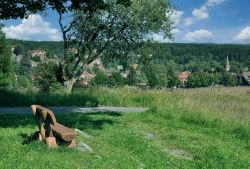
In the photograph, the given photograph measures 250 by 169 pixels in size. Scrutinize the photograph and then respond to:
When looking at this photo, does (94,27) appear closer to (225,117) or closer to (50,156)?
(225,117)

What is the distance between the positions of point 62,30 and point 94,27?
96.1 inches

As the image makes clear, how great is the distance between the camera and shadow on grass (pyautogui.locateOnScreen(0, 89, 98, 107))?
2139cm

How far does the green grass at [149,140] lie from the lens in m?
8.82

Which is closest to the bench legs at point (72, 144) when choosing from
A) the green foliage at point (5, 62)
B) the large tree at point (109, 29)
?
the large tree at point (109, 29)

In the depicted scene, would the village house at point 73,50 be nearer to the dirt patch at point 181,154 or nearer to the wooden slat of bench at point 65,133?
the dirt patch at point 181,154

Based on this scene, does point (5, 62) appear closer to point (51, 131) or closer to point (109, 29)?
point (109, 29)

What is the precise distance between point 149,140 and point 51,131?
3.47 m

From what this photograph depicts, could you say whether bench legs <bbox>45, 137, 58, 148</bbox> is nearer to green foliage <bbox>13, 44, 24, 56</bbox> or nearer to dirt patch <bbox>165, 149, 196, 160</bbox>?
dirt patch <bbox>165, 149, 196, 160</bbox>

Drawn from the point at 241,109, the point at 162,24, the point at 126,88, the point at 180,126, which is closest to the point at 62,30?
the point at 162,24

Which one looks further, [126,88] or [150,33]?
[150,33]

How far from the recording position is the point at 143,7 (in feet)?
111

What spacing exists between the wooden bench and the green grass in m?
0.24

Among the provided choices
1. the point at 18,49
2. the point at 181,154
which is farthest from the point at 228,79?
the point at 181,154

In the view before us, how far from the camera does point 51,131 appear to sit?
9.84 meters
